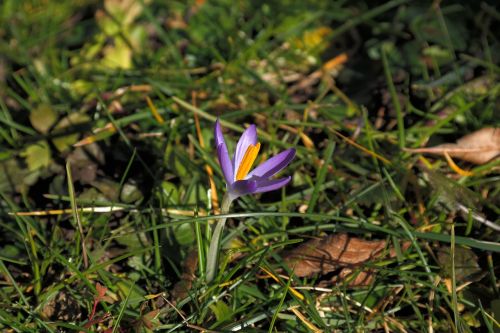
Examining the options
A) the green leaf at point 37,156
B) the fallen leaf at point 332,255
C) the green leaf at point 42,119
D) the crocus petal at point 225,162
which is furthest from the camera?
the green leaf at point 42,119

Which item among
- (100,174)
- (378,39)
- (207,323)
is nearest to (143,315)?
(207,323)

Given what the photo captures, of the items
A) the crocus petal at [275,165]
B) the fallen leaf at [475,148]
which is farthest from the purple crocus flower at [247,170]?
the fallen leaf at [475,148]

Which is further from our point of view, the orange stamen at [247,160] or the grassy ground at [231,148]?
the grassy ground at [231,148]

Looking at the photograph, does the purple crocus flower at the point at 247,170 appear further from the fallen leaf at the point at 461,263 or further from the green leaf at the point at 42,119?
the green leaf at the point at 42,119

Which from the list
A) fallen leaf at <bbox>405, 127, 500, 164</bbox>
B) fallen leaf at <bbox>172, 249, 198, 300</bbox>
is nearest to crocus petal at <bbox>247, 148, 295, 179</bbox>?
fallen leaf at <bbox>172, 249, 198, 300</bbox>

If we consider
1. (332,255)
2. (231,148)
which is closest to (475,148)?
(332,255)

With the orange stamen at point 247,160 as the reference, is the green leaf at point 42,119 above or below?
below
